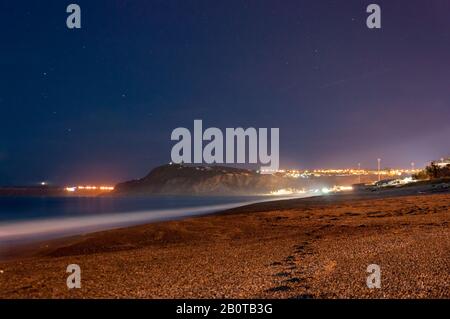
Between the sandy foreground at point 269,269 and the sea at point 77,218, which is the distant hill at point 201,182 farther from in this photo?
the sandy foreground at point 269,269

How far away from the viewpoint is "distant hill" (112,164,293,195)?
13525 cm

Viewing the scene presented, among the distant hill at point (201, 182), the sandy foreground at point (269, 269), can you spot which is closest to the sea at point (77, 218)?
the sandy foreground at point (269, 269)

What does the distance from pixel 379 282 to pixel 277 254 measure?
3.27 m

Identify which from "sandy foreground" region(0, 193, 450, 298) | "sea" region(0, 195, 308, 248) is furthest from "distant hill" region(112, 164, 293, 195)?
"sandy foreground" region(0, 193, 450, 298)

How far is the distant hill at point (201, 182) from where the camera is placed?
135250 mm

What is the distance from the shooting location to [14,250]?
16.4 meters

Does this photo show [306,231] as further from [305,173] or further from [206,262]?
[305,173]

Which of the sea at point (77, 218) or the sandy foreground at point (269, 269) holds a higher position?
the sandy foreground at point (269, 269)

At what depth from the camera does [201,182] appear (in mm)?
146500

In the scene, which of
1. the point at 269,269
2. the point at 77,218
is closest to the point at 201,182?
the point at 77,218
